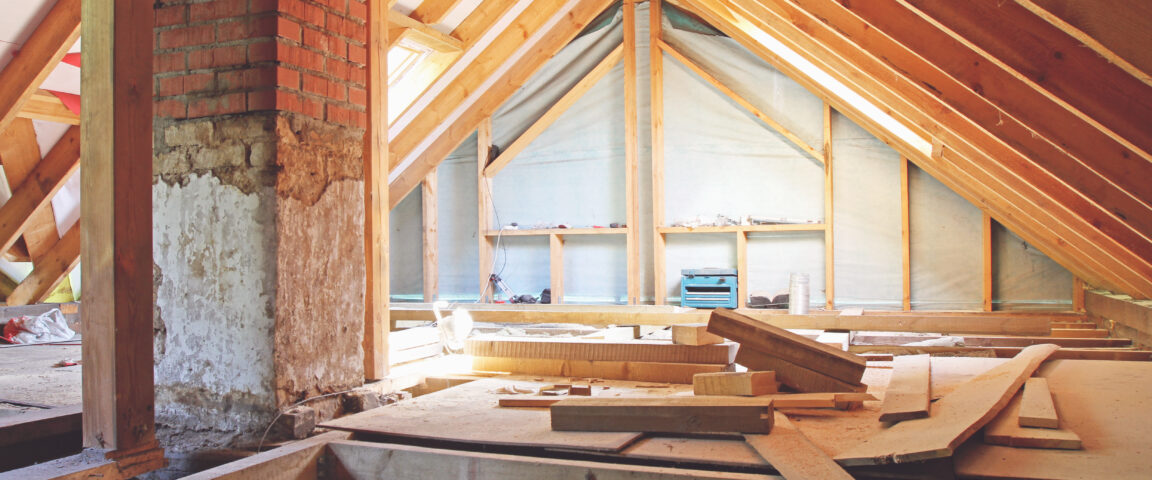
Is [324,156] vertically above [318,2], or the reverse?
[318,2]

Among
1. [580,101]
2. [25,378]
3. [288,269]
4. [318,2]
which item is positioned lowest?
[25,378]

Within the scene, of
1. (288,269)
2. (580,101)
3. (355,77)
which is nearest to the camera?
(288,269)

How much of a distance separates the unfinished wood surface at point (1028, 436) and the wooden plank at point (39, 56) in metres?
4.54

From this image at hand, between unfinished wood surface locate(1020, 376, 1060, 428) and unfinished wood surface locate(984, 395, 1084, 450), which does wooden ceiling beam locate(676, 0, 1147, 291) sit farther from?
unfinished wood surface locate(984, 395, 1084, 450)

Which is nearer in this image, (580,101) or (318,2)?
(318,2)

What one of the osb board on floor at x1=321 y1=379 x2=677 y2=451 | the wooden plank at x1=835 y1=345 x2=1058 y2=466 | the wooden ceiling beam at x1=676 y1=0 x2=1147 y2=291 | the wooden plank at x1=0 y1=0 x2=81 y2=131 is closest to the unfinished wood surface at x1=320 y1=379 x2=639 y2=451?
the osb board on floor at x1=321 y1=379 x2=677 y2=451

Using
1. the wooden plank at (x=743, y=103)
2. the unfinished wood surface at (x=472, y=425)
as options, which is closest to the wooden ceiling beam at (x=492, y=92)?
the wooden plank at (x=743, y=103)

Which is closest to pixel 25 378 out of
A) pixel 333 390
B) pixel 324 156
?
pixel 333 390

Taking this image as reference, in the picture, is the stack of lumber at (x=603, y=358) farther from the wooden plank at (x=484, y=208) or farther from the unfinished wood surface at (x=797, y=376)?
the wooden plank at (x=484, y=208)

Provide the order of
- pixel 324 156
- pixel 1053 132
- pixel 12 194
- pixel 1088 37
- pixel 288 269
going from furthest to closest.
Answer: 1. pixel 12 194
2. pixel 324 156
3. pixel 288 269
4. pixel 1053 132
5. pixel 1088 37

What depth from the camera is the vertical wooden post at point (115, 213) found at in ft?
5.87

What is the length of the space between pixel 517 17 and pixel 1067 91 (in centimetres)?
484

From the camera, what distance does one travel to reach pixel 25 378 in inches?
127

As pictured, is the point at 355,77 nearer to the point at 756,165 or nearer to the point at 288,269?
the point at 288,269
